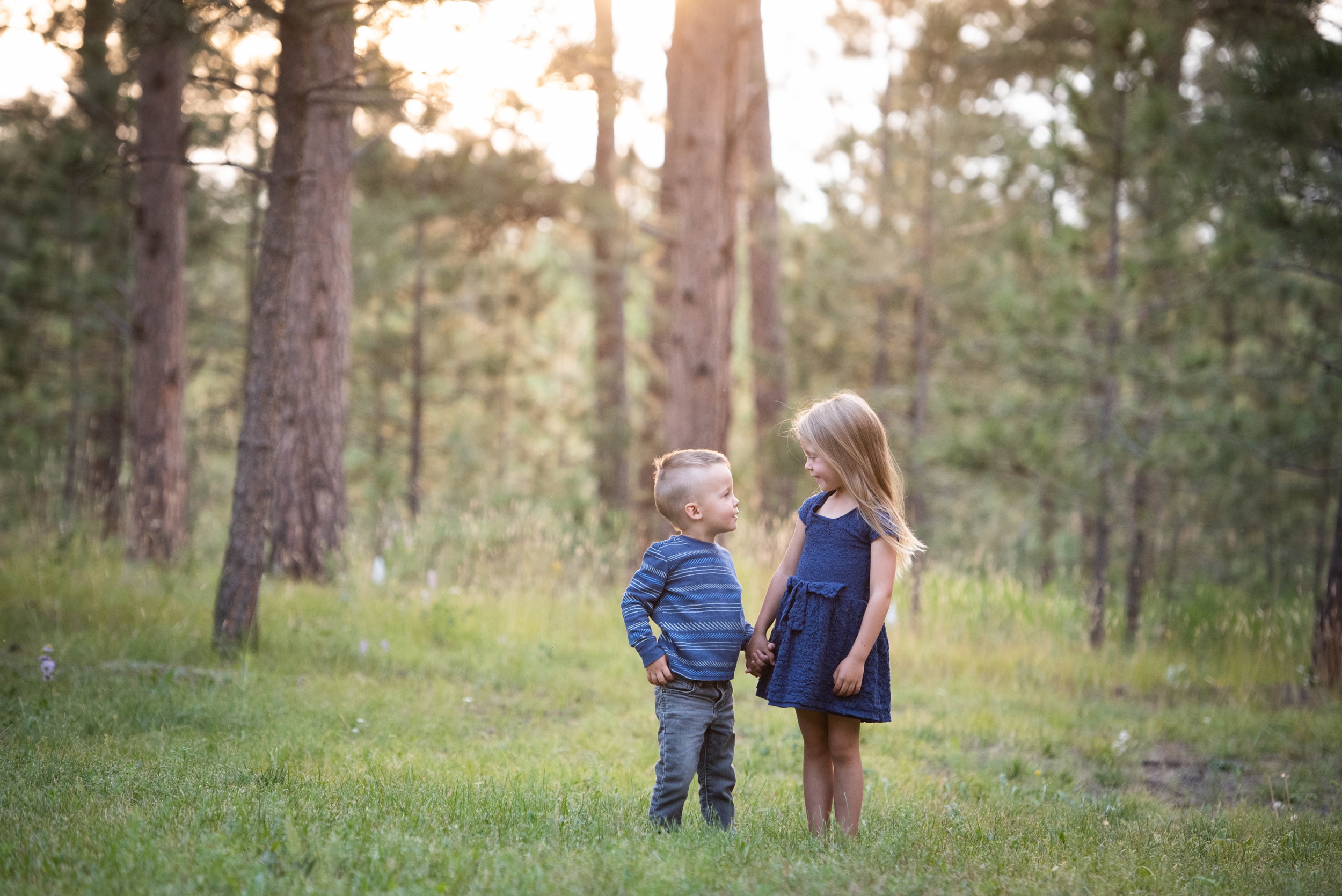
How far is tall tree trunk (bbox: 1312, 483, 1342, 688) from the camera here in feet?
23.9

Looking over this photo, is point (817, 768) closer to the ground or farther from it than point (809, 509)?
closer to the ground

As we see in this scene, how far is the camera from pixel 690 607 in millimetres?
3656

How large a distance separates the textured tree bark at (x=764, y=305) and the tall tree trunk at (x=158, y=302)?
723cm

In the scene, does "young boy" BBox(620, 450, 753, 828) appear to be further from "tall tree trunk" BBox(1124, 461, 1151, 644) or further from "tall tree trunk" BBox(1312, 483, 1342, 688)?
"tall tree trunk" BBox(1124, 461, 1151, 644)

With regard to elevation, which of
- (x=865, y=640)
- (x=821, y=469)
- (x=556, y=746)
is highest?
(x=821, y=469)

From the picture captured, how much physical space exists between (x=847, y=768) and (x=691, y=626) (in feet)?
2.61

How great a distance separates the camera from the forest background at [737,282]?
25.7 feet

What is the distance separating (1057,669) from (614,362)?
9324mm

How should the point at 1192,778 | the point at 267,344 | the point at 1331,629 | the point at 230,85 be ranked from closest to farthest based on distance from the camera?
1. the point at 1192,778
2. the point at 230,85
3. the point at 267,344
4. the point at 1331,629

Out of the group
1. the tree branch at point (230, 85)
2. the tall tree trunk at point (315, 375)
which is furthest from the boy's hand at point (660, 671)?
the tall tree trunk at point (315, 375)

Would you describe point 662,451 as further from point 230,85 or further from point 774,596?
point 774,596

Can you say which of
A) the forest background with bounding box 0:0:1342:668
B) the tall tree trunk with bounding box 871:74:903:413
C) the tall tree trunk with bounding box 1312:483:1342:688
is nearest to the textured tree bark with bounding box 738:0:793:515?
the forest background with bounding box 0:0:1342:668

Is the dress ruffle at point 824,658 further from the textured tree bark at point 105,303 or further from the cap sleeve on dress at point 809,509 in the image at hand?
the textured tree bark at point 105,303

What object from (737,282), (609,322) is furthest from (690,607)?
(609,322)
